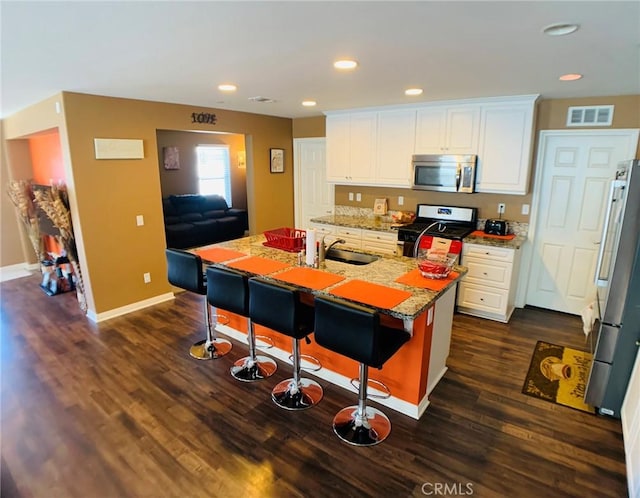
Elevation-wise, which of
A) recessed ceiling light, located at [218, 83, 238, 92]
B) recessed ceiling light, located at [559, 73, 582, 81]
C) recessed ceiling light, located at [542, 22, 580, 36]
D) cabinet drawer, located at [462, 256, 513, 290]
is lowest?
cabinet drawer, located at [462, 256, 513, 290]

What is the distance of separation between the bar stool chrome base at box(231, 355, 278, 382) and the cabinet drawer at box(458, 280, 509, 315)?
7.81 feet

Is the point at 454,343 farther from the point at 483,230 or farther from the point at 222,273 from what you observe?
the point at 222,273

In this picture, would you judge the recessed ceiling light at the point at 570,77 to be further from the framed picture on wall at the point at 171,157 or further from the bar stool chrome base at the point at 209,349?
the framed picture on wall at the point at 171,157

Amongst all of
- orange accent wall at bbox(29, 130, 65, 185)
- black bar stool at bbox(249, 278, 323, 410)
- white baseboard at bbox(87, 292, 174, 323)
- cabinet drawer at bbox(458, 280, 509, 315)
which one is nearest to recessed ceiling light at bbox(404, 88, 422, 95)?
cabinet drawer at bbox(458, 280, 509, 315)

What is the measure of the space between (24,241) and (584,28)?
7.71 metres

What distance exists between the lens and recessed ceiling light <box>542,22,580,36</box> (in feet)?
6.00

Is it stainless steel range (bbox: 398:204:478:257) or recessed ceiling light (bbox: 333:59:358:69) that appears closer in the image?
recessed ceiling light (bbox: 333:59:358:69)

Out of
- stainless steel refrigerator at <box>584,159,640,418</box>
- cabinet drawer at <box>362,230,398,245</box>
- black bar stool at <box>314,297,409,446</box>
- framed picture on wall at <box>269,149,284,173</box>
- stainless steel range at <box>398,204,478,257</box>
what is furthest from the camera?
framed picture on wall at <box>269,149,284,173</box>

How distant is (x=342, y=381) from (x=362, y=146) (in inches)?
127

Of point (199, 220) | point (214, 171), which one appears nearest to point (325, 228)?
point (199, 220)

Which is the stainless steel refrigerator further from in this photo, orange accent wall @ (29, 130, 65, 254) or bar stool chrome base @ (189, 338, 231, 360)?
orange accent wall @ (29, 130, 65, 254)

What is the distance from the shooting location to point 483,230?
14.8 ft

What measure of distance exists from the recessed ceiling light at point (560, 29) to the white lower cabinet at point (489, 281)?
7.87ft

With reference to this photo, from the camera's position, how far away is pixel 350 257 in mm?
3340
